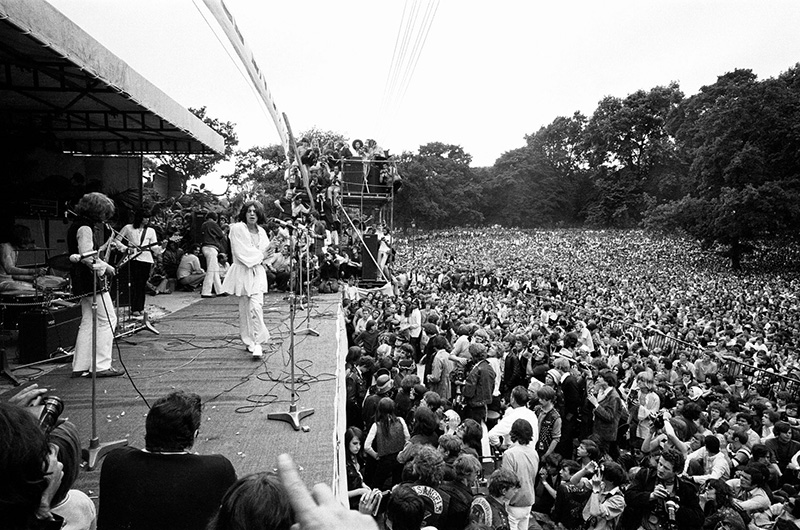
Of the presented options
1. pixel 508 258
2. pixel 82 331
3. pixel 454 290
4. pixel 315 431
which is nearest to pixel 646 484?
pixel 315 431

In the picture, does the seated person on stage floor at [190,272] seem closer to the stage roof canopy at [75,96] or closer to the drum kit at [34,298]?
the stage roof canopy at [75,96]

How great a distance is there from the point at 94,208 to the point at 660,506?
5.84 metres

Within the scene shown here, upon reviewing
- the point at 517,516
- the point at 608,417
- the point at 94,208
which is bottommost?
the point at 517,516

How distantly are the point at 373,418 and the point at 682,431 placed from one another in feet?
11.8

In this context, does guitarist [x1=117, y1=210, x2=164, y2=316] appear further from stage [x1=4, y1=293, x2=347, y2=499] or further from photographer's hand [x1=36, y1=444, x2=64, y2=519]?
photographer's hand [x1=36, y1=444, x2=64, y2=519]

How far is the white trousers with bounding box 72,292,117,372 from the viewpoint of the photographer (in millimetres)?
4695

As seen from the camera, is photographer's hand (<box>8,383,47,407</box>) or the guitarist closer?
photographer's hand (<box>8,383,47,407</box>)

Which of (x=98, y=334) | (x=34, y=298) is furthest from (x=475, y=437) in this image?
(x=34, y=298)

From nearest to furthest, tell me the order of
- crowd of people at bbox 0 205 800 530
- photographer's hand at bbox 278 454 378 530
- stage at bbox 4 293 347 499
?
1. photographer's hand at bbox 278 454 378 530
2. crowd of people at bbox 0 205 800 530
3. stage at bbox 4 293 347 499

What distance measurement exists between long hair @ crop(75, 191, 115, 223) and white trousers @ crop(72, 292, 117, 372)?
74 centimetres

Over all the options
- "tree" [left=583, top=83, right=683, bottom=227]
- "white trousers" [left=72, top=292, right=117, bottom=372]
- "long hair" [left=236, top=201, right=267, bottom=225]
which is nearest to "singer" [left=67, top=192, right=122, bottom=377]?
"white trousers" [left=72, top=292, right=117, bottom=372]

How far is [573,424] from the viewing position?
6.48 m

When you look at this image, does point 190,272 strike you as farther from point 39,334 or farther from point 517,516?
point 517,516

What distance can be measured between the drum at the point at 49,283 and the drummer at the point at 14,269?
0.20 ft
